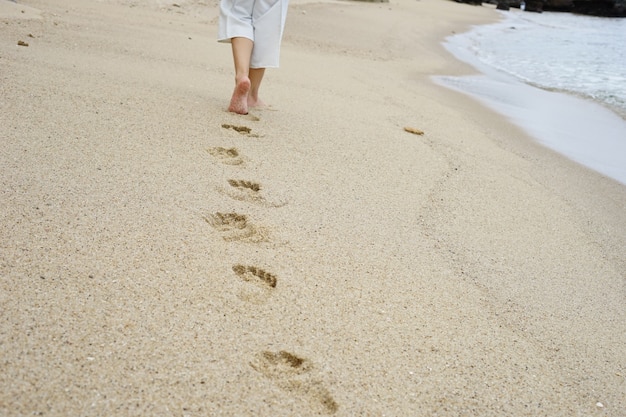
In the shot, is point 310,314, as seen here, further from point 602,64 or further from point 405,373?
point 602,64

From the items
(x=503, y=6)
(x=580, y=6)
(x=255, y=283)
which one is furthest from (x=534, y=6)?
(x=255, y=283)

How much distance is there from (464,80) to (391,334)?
5078 mm

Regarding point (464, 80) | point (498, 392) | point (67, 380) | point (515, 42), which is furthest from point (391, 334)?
point (515, 42)

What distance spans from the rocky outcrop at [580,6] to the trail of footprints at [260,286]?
24592 millimetres

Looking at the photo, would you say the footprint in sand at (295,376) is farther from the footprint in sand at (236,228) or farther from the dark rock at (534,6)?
the dark rock at (534,6)

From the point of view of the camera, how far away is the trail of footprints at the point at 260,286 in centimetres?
142

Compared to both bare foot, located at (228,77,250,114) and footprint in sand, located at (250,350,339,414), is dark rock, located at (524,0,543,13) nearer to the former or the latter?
bare foot, located at (228,77,250,114)

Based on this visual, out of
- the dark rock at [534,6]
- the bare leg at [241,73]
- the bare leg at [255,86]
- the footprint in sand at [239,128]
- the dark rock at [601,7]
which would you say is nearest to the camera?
the footprint in sand at [239,128]

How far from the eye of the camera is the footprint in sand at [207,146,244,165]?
2.60 metres

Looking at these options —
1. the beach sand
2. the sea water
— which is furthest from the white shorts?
the sea water

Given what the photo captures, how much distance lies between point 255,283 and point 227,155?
40.4 inches

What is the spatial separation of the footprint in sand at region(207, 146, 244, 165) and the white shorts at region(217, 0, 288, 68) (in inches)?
29.9

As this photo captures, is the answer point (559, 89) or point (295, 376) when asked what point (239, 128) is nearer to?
point (295, 376)

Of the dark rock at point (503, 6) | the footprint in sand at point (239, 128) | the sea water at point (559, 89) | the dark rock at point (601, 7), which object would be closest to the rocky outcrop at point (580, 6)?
the dark rock at point (601, 7)
